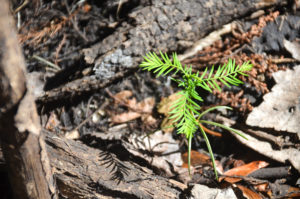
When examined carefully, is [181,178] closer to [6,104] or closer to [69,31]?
[6,104]

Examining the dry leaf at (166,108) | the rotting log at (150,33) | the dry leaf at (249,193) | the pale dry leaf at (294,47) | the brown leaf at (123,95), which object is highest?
the rotting log at (150,33)

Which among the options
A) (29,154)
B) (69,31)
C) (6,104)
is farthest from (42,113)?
(6,104)

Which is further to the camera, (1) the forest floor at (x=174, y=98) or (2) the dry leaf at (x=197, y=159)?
(2) the dry leaf at (x=197, y=159)

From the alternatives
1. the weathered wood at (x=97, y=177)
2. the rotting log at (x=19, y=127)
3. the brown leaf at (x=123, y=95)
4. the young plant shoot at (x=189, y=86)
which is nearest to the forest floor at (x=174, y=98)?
the brown leaf at (x=123, y=95)

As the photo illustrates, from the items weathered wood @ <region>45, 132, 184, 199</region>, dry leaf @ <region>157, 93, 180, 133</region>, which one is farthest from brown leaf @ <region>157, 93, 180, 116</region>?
weathered wood @ <region>45, 132, 184, 199</region>

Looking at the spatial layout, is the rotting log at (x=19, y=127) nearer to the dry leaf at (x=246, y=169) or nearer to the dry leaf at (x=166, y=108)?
the dry leaf at (x=166, y=108)

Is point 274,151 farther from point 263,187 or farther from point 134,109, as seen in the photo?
point 134,109

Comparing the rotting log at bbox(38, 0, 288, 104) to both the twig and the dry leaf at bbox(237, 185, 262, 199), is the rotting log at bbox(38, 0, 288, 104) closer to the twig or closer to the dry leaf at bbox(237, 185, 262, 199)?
the twig
